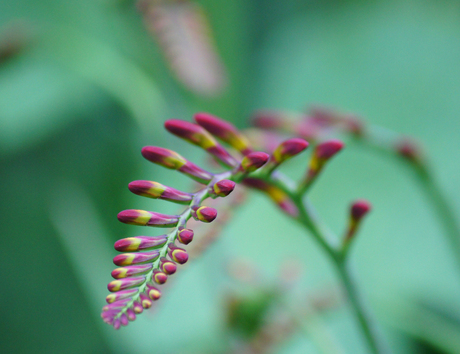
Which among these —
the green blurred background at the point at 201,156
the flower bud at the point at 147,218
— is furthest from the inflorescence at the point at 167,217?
the green blurred background at the point at 201,156

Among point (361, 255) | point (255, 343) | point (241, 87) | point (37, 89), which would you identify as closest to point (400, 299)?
point (361, 255)

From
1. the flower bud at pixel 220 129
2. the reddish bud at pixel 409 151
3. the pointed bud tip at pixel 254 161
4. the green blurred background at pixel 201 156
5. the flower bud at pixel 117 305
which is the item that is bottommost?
the flower bud at pixel 117 305

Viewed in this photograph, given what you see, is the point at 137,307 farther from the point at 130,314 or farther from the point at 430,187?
the point at 430,187

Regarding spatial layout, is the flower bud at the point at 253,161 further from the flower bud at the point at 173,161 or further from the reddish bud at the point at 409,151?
the reddish bud at the point at 409,151

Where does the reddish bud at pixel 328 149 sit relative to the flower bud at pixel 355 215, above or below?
above

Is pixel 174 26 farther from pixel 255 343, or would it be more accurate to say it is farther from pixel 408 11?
pixel 408 11

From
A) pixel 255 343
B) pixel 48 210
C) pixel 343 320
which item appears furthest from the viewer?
pixel 48 210

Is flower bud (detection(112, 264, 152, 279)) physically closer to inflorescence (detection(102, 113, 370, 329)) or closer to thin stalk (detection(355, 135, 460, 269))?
inflorescence (detection(102, 113, 370, 329))

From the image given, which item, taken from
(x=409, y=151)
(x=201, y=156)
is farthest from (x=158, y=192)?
(x=201, y=156)
